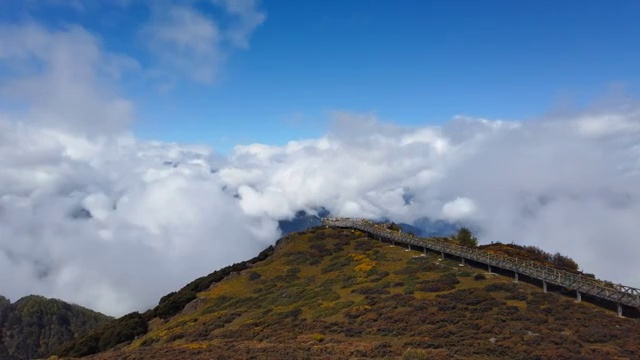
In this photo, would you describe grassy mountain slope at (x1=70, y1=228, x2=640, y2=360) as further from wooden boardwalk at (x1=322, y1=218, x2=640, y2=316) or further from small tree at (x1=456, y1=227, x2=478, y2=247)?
small tree at (x1=456, y1=227, x2=478, y2=247)

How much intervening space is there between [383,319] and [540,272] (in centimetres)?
1938

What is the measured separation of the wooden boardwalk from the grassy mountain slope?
1.78 m

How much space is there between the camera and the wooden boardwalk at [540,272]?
37.3m

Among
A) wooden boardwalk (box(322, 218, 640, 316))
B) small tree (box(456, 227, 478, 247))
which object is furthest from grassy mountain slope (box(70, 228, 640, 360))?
small tree (box(456, 227, 478, 247))

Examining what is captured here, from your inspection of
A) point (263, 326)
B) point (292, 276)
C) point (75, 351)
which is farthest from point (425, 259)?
point (75, 351)

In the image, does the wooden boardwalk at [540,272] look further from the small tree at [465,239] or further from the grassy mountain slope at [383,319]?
the small tree at [465,239]

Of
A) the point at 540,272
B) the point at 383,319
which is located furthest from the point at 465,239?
the point at 383,319

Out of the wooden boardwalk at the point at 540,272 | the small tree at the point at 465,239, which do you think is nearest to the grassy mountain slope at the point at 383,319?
the wooden boardwalk at the point at 540,272

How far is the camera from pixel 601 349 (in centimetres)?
2911

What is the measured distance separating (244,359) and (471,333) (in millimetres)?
16661

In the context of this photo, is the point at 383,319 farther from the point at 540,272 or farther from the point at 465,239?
the point at 465,239

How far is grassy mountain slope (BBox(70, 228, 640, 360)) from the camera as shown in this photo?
30.5 meters

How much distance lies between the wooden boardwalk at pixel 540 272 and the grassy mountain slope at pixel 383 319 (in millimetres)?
1777

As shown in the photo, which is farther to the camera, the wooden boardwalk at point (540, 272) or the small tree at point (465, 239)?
the small tree at point (465, 239)
